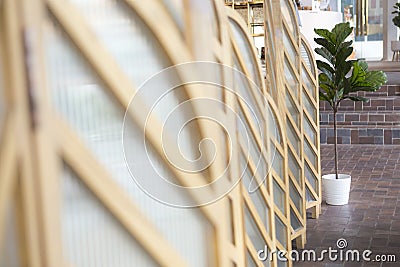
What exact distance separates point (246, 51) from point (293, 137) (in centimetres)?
129

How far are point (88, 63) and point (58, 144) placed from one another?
0.21 meters

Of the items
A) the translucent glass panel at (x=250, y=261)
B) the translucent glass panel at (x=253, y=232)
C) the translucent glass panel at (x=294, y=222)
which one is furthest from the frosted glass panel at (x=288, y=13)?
the translucent glass panel at (x=250, y=261)

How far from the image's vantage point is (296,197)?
3.80 m

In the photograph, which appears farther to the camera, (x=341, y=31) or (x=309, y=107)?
(x=309, y=107)

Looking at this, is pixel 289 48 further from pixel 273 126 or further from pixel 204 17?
pixel 204 17

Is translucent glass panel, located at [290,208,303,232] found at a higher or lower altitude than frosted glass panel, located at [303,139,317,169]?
lower

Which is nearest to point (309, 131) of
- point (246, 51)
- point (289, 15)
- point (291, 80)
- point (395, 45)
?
point (291, 80)

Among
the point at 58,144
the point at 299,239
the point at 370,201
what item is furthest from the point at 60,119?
the point at 370,201

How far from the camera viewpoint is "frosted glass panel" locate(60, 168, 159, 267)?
4.34 ft

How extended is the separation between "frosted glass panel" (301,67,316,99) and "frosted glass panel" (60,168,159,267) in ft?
9.30

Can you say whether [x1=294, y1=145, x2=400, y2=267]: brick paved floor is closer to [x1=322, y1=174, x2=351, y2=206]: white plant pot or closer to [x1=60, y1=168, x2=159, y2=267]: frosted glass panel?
[x1=322, y1=174, x2=351, y2=206]: white plant pot

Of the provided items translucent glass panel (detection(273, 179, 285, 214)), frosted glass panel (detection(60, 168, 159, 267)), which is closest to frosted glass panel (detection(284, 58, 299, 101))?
translucent glass panel (detection(273, 179, 285, 214))

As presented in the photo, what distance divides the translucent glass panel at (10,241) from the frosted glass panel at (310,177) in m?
3.16

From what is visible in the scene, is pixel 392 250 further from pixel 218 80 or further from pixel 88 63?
pixel 88 63
